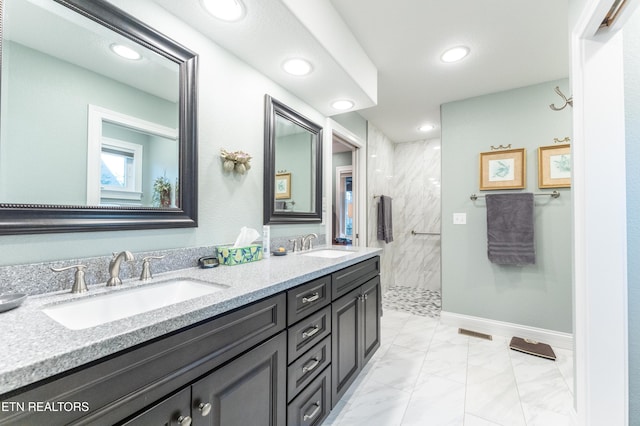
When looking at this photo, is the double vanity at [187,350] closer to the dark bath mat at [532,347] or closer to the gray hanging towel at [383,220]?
the dark bath mat at [532,347]

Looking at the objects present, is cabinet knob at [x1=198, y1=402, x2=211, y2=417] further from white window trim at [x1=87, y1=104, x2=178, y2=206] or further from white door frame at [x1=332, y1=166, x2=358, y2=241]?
white door frame at [x1=332, y1=166, x2=358, y2=241]

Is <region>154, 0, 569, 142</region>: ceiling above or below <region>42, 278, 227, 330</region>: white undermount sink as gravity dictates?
above

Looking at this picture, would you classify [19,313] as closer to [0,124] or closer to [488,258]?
[0,124]

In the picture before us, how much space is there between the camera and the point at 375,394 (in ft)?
5.49

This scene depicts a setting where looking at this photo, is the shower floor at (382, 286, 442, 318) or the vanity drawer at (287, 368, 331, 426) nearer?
the vanity drawer at (287, 368, 331, 426)

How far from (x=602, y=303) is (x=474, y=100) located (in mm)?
2333

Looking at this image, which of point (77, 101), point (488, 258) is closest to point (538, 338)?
point (488, 258)

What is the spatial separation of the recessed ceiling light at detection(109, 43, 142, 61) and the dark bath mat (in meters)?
3.28

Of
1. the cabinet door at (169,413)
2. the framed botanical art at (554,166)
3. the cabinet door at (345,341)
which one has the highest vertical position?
the framed botanical art at (554,166)

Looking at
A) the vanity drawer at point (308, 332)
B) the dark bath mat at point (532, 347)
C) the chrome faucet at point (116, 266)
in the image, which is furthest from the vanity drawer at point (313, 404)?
the dark bath mat at point (532, 347)

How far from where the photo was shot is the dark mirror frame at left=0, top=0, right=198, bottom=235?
834 mm

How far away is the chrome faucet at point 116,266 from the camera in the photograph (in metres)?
0.96

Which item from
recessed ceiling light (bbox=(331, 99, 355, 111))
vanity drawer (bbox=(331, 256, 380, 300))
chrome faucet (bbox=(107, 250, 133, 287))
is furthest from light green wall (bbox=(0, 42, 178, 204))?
recessed ceiling light (bbox=(331, 99, 355, 111))

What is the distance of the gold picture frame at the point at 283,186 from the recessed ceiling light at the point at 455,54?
4.98ft
